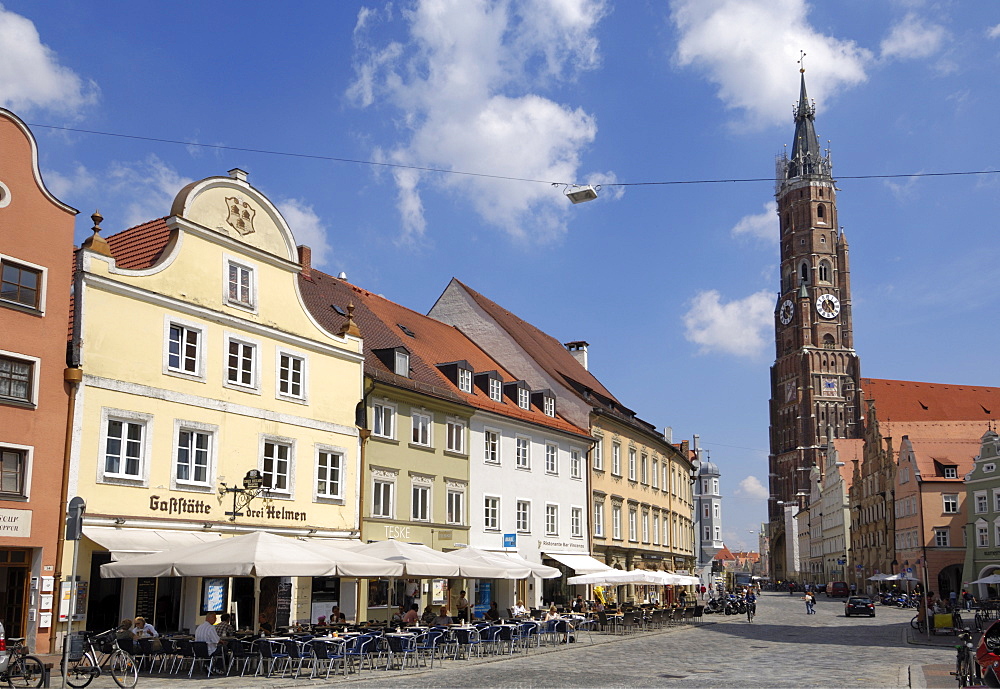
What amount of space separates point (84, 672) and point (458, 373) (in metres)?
22.7

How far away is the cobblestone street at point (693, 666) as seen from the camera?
19.5 meters

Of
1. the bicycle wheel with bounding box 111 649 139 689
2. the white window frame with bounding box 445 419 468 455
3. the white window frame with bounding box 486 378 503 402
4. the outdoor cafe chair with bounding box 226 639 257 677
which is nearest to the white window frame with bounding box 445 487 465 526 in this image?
the white window frame with bounding box 445 419 468 455

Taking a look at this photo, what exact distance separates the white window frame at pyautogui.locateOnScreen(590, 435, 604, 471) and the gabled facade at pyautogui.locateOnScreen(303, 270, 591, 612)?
0.62 metres

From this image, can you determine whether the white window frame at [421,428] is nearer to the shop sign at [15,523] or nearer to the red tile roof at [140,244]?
the red tile roof at [140,244]

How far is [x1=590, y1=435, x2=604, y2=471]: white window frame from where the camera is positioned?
155ft

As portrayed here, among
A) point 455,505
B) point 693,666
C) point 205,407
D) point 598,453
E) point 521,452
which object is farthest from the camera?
point 598,453

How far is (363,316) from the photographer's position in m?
38.1

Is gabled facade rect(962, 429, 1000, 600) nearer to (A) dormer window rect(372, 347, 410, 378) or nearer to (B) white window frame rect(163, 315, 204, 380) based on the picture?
(A) dormer window rect(372, 347, 410, 378)

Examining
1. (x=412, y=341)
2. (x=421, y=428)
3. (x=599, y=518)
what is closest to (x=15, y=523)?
(x=421, y=428)

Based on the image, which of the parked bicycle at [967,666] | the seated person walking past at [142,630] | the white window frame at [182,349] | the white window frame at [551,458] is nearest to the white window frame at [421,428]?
the white window frame at [551,458]

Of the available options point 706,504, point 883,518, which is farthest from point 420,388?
point 706,504

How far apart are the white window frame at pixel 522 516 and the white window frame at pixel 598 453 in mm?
6908

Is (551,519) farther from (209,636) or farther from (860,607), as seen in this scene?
(209,636)

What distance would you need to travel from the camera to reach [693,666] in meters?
23.5
